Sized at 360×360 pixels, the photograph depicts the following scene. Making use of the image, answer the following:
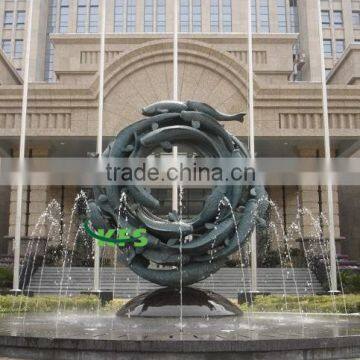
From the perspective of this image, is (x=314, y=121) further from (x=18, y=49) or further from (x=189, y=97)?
(x=18, y=49)

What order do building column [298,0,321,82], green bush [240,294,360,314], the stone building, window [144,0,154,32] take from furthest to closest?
window [144,0,154,32] < building column [298,0,321,82] < the stone building < green bush [240,294,360,314]

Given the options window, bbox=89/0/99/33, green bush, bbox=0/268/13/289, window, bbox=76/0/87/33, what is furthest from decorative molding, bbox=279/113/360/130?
window, bbox=76/0/87/33

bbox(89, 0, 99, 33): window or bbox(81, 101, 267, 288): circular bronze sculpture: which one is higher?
bbox(89, 0, 99, 33): window

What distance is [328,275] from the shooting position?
2167cm

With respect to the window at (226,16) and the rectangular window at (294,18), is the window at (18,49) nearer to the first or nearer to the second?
the window at (226,16)

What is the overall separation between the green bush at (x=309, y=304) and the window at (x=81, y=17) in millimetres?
37914

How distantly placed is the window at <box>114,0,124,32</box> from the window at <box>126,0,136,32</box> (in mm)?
515

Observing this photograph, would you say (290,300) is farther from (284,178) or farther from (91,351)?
(284,178)

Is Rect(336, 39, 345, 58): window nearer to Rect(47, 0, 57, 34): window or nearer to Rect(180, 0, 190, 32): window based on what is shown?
Rect(180, 0, 190, 32): window

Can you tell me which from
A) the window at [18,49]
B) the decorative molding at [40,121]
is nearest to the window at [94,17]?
the window at [18,49]

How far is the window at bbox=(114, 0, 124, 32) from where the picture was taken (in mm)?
46656

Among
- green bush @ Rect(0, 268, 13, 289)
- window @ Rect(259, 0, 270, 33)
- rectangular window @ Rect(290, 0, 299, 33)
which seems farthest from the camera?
rectangular window @ Rect(290, 0, 299, 33)

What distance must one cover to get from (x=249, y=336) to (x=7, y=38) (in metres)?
49.3

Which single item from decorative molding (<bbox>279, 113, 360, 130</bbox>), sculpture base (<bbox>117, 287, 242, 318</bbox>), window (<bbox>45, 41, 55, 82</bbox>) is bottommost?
sculpture base (<bbox>117, 287, 242, 318</bbox>)
